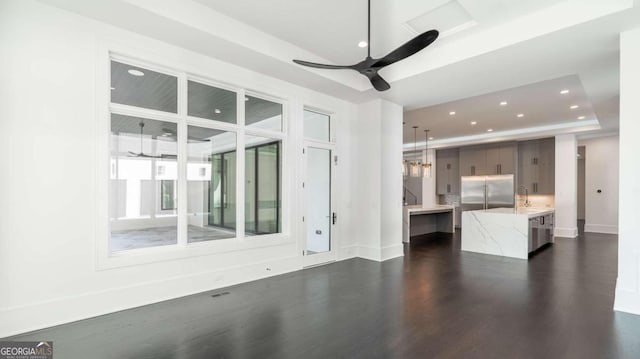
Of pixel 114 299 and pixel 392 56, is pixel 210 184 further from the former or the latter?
pixel 392 56

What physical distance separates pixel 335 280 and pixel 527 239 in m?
4.04

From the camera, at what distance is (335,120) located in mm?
5938

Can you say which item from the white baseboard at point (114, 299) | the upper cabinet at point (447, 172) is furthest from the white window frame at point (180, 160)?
the upper cabinet at point (447, 172)

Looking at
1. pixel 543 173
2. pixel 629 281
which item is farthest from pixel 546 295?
pixel 543 173

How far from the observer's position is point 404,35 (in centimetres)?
393

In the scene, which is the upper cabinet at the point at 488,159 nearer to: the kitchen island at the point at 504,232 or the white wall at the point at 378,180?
the kitchen island at the point at 504,232

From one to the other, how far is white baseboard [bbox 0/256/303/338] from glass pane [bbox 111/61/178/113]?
2.13 meters

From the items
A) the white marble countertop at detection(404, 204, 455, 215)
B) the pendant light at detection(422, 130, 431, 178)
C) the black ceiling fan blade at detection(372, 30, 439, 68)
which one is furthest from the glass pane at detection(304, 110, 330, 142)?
the white marble countertop at detection(404, 204, 455, 215)

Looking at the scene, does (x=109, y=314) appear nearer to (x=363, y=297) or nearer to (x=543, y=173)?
(x=363, y=297)

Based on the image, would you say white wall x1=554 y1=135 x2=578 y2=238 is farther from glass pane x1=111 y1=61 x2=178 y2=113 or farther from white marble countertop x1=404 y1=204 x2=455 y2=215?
→ glass pane x1=111 y1=61 x2=178 y2=113

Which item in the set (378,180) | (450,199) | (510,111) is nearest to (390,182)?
(378,180)

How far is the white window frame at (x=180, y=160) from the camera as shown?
132 inches

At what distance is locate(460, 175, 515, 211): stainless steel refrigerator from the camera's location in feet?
32.7

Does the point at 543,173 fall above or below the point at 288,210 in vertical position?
above
